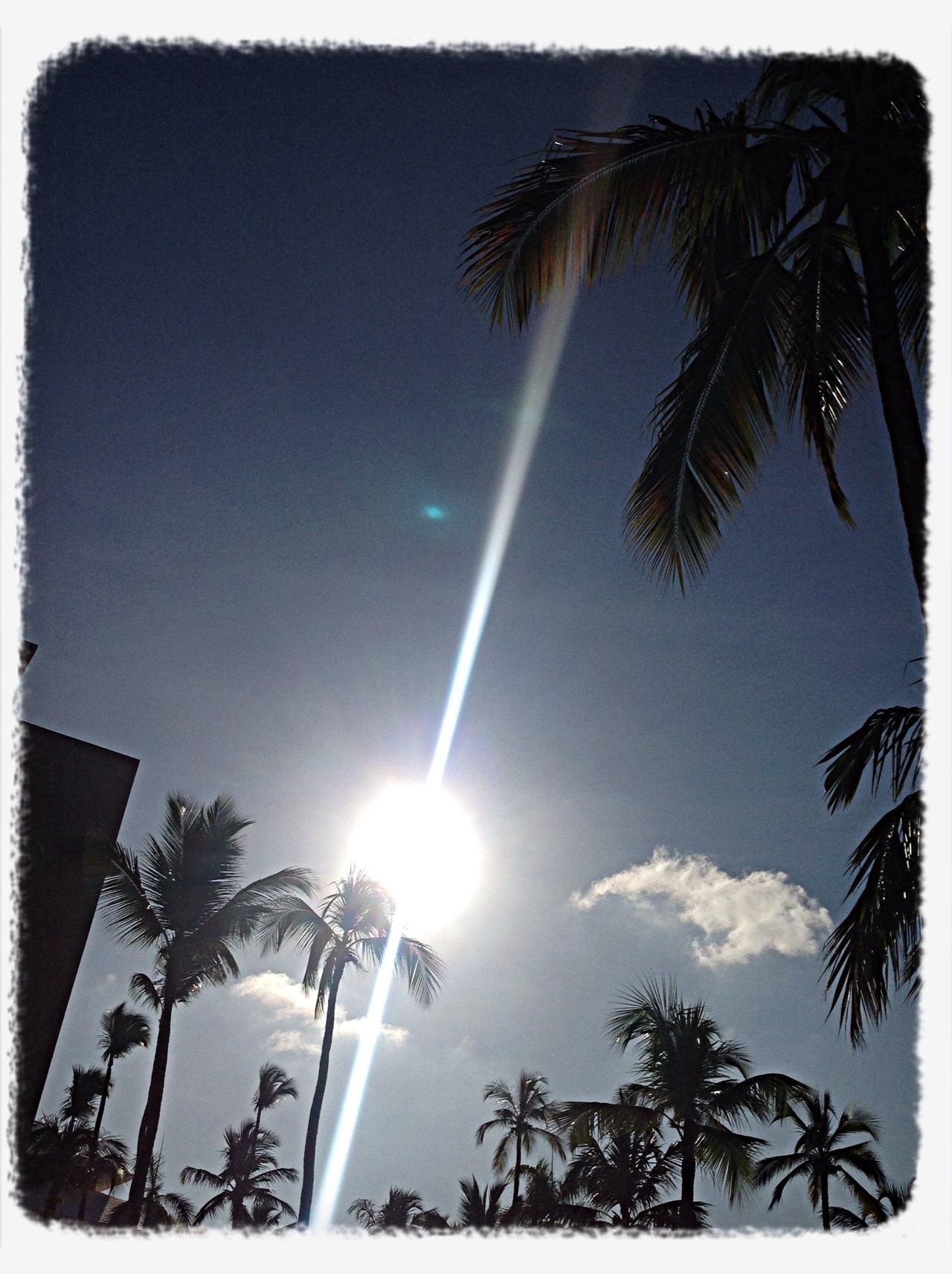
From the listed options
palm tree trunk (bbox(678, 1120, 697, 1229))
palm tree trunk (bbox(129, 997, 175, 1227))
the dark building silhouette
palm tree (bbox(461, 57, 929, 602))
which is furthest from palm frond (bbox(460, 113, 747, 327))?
palm tree trunk (bbox(678, 1120, 697, 1229))

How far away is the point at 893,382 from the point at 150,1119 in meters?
15.1

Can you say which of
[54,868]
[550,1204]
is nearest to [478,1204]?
[550,1204]

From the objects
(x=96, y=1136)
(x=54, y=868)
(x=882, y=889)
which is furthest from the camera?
(x=96, y=1136)

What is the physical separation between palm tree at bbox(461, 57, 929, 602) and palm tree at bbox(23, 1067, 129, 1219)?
33.5 m

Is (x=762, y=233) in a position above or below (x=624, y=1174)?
above

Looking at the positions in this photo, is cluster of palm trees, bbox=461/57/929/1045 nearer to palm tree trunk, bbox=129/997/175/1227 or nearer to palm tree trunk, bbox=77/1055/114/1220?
palm tree trunk, bbox=129/997/175/1227

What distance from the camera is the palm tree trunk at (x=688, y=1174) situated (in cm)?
1769

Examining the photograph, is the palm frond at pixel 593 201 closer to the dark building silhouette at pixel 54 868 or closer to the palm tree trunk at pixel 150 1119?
the dark building silhouette at pixel 54 868

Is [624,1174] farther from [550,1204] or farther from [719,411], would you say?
[719,411]

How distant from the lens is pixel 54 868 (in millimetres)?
12539

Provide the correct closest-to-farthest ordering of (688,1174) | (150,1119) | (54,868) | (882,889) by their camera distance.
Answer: (882,889) < (54,868) < (150,1119) < (688,1174)

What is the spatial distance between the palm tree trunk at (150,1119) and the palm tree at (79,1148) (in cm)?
1866

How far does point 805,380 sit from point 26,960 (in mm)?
11107

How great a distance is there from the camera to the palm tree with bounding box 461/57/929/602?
5719 millimetres
